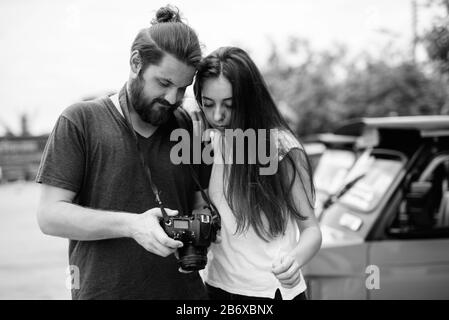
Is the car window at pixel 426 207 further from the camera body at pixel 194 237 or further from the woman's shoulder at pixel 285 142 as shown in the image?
the camera body at pixel 194 237

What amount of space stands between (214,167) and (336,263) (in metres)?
1.18

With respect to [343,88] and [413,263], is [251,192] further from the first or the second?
[343,88]

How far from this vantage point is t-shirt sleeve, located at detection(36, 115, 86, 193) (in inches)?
65.8

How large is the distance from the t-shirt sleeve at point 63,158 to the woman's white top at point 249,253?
530 millimetres

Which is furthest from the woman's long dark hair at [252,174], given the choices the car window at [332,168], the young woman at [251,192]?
the car window at [332,168]

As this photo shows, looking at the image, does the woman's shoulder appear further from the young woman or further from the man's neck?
the man's neck

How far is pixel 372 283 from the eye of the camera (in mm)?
2723

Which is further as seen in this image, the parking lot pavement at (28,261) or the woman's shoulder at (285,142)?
the parking lot pavement at (28,261)

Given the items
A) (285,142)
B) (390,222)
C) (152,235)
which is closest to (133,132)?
(152,235)

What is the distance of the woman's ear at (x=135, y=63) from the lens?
1859mm

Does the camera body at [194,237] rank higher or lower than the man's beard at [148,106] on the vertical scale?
lower

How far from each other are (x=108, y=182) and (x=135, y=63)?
0.47m

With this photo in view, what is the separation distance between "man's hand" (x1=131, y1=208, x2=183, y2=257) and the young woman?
0.35 meters
